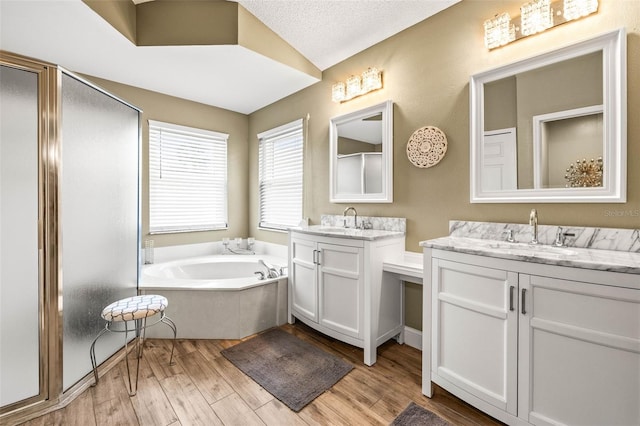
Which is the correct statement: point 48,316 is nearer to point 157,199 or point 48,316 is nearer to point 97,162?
point 97,162

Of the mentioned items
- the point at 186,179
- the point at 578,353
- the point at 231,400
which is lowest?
the point at 231,400

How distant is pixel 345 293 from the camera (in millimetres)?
2148

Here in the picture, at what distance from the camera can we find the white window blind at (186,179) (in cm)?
333

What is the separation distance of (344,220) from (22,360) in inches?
95.5

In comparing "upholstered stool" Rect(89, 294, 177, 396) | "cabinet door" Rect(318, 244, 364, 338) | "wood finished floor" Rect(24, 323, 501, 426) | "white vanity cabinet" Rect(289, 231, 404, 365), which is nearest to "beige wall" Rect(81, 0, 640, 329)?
"white vanity cabinet" Rect(289, 231, 404, 365)

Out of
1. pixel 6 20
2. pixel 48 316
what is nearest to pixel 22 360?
pixel 48 316

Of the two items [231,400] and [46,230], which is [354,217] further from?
[46,230]

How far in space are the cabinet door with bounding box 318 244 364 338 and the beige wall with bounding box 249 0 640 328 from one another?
1.73 ft

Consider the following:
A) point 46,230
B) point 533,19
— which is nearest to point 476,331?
point 533,19

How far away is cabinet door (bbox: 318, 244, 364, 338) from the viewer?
6.77 ft

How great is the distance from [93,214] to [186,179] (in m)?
1.76

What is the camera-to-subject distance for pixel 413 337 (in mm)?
2275

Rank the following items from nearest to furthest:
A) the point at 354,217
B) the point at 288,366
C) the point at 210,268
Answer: the point at 288,366 < the point at 354,217 < the point at 210,268

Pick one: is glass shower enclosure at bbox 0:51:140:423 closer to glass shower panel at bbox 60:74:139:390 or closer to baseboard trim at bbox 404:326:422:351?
glass shower panel at bbox 60:74:139:390
